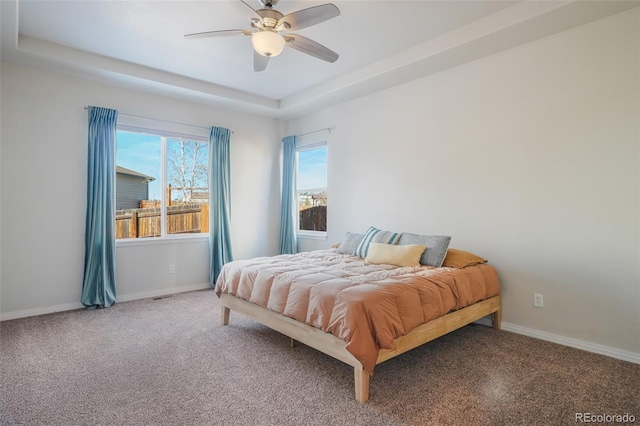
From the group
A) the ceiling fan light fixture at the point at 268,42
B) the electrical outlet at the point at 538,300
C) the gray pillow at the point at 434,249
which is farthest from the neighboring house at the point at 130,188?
the electrical outlet at the point at 538,300

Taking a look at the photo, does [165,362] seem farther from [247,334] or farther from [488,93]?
[488,93]

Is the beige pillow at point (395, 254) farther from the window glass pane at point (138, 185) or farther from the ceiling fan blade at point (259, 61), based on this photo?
the window glass pane at point (138, 185)

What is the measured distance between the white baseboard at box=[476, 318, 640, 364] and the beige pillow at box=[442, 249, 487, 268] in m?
0.65

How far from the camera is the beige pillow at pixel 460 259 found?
10.3 feet

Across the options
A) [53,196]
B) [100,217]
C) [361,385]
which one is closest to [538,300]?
[361,385]

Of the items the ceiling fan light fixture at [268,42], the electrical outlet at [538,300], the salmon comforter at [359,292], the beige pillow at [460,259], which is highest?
the ceiling fan light fixture at [268,42]

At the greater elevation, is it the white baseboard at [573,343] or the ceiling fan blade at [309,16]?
the ceiling fan blade at [309,16]

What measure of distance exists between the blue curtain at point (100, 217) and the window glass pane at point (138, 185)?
275 millimetres

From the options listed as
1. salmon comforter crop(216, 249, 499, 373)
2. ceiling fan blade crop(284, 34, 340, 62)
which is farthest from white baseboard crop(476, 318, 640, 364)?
ceiling fan blade crop(284, 34, 340, 62)

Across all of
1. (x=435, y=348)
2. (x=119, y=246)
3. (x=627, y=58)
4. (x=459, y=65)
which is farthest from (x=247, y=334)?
(x=627, y=58)

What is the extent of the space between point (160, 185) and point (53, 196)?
1.18 meters

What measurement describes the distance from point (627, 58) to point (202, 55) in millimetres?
3718

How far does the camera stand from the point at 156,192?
15.3 ft
